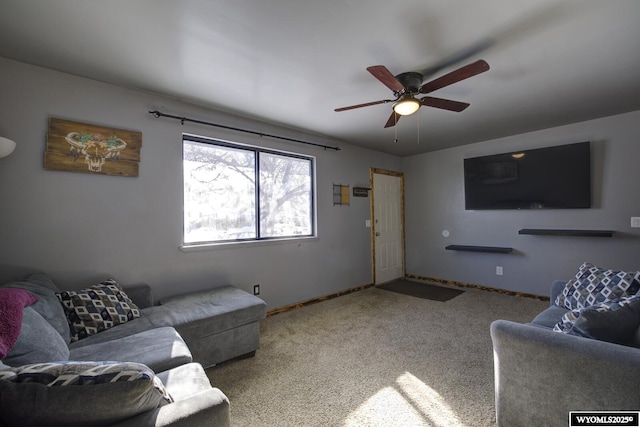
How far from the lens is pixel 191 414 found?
101 centimetres

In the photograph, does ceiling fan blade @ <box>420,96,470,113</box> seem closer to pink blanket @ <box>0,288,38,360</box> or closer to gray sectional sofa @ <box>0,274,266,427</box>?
gray sectional sofa @ <box>0,274,266,427</box>

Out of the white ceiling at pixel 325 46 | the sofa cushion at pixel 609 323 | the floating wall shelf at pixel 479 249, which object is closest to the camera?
the sofa cushion at pixel 609 323

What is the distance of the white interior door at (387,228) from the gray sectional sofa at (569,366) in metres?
3.35

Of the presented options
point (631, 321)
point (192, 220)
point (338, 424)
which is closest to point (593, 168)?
point (631, 321)

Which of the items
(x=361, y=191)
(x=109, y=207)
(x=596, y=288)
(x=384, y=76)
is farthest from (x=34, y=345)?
(x=361, y=191)

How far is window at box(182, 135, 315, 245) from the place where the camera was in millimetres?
2975

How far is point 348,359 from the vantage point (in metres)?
2.39

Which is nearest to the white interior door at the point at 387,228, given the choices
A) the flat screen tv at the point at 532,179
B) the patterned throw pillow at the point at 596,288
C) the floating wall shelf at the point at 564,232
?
the flat screen tv at the point at 532,179

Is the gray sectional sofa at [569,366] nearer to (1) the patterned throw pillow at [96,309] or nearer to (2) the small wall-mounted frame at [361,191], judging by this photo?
(1) the patterned throw pillow at [96,309]

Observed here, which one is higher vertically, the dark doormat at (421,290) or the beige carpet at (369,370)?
the dark doormat at (421,290)

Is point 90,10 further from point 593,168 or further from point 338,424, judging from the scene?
point 593,168

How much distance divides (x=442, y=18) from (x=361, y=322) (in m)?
2.90

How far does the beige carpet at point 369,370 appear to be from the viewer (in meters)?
1.74

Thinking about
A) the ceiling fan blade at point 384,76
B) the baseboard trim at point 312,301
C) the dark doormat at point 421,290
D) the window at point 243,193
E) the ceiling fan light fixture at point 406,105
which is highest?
the ceiling fan blade at point 384,76
